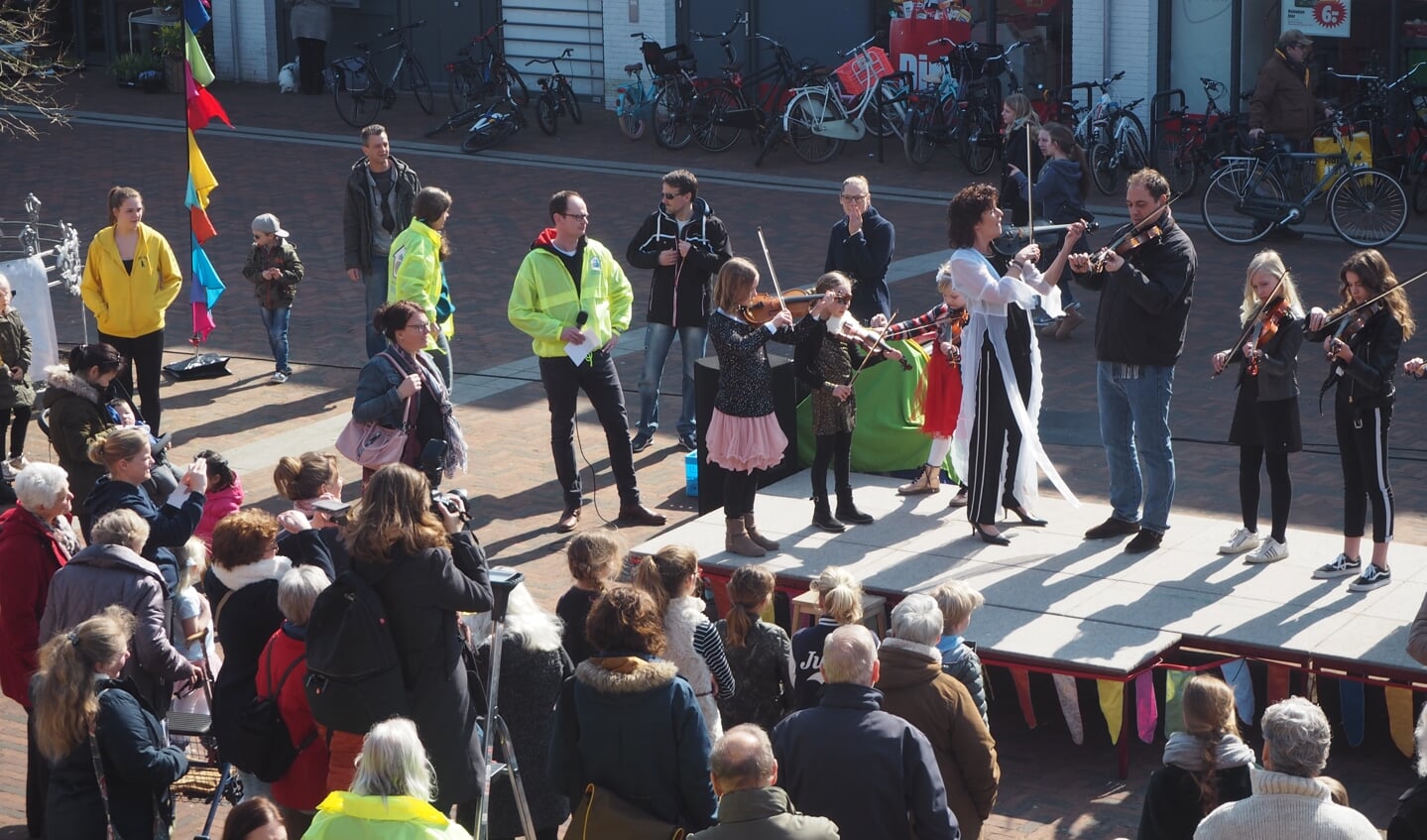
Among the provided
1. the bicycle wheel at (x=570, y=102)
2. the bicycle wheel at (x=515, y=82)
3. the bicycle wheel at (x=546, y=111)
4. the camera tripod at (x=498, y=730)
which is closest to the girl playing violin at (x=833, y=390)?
the camera tripod at (x=498, y=730)

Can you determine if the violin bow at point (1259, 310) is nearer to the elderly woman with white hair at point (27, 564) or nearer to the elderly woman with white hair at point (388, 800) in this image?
the elderly woman with white hair at point (388, 800)

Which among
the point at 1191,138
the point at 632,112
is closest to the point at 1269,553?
the point at 1191,138

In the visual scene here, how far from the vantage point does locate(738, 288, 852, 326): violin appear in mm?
8469

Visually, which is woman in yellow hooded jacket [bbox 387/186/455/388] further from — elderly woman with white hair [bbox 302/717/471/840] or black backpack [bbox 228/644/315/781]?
elderly woman with white hair [bbox 302/717/471/840]

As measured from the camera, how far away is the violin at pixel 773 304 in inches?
333

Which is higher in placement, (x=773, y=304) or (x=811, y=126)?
(x=811, y=126)

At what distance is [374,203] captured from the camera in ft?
38.1

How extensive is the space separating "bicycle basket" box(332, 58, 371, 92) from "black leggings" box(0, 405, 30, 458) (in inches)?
564

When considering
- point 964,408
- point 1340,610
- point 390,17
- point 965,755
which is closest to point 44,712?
point 965,755

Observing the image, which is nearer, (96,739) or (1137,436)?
(96,739)

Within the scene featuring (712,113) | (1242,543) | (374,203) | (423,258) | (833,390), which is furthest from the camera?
(712,113)

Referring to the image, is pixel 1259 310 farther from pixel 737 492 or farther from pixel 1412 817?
pixel 1412 817

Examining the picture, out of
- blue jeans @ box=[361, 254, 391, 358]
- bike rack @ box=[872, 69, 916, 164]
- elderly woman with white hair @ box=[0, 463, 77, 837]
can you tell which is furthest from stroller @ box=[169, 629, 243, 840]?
bike rack @ box=[872, 69, 916, 164]

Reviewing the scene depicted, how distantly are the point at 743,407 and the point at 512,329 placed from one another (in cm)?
577
